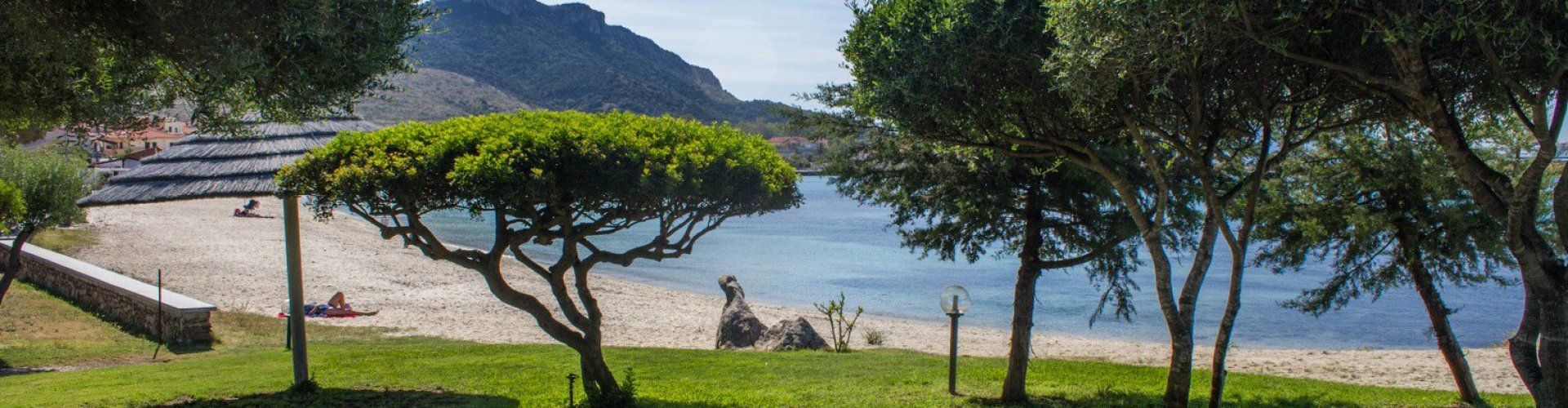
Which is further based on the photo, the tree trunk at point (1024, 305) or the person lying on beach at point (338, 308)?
the person lying on beach at point (338, 308)

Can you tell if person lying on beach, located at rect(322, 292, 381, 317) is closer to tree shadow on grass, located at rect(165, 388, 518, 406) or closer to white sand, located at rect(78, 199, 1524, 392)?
white sand, located at rect(78, 199, 1524, 392)

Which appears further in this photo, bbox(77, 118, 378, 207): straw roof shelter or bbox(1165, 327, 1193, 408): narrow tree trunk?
bbox(77, 118, 378, 207): straw roof shelter

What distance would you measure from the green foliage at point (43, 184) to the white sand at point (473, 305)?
4.47 meters

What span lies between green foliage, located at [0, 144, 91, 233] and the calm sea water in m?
14.3

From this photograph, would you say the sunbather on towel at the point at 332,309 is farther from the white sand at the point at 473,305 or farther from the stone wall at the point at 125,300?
the stone wall at the point at 125,300

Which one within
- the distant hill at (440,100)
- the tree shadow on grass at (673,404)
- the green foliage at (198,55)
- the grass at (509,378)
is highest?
the distant hill at (440,100)

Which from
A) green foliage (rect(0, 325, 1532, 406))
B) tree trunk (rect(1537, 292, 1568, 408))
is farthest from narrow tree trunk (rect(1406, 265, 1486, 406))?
tree trunk (rect(1537, 292, 1568, 408))

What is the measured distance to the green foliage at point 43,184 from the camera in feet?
54.5

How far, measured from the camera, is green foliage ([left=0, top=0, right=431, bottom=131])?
6.41 metres

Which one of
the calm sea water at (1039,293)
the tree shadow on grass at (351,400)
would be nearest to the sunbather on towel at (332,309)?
the calm sea water at (1039,293)

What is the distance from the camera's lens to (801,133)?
12.1m

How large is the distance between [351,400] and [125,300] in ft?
33.4

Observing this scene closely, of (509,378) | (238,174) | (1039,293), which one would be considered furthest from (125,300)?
(1039,293)

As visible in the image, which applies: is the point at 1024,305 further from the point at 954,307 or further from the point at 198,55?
the point at 198,55
